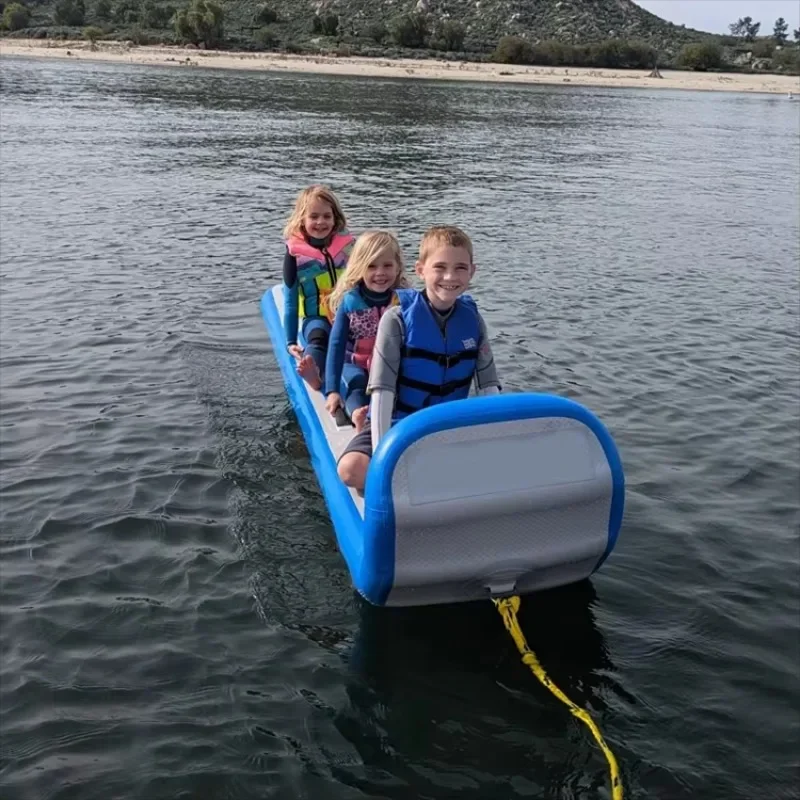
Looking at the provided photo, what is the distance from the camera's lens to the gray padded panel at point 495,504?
169 inches

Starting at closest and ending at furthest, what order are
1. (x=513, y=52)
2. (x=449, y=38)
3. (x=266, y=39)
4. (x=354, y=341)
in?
(x=354, y=341) → (x=266, y=39) → (x=513, y=52) → (x=449, y=38)

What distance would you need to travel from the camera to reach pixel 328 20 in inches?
3529

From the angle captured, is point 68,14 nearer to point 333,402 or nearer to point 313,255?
point 313,255

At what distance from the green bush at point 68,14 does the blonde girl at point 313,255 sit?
300 ft

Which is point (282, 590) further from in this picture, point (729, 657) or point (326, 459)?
point (729, 657)

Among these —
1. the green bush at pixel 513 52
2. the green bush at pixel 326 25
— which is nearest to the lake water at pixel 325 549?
the green bush at pixel 513 52

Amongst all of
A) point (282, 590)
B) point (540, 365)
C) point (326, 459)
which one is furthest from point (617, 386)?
point (282, 590)

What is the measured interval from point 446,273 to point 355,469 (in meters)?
1.23

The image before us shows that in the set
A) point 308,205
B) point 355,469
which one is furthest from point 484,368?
point 308,205

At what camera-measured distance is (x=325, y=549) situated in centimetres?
568

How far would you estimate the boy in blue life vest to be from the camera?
5.02m

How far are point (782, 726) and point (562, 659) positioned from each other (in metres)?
1.11

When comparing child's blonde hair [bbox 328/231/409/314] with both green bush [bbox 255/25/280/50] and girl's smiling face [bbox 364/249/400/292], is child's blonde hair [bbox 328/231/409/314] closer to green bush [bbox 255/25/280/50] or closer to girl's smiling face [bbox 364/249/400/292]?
girl's smiling face [bbox 364/249/400/292]

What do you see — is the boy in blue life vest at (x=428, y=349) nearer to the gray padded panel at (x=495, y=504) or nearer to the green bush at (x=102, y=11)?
the gray padded panel at (x=495, y=504)
